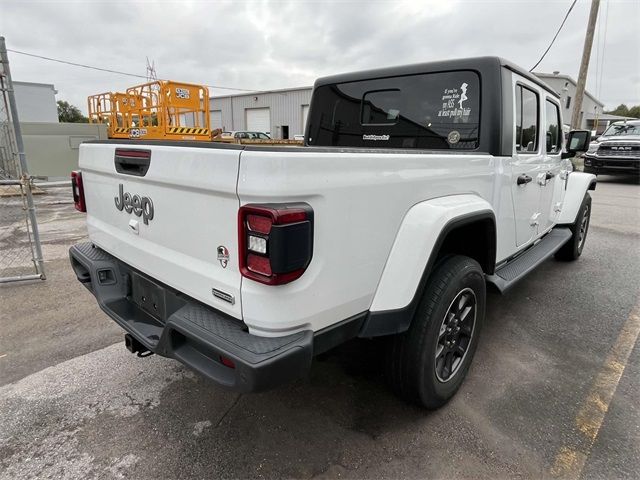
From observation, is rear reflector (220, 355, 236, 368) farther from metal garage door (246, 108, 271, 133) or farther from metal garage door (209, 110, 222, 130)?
metal garage door (209, 110, 222, 130)

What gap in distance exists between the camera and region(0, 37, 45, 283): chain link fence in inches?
165

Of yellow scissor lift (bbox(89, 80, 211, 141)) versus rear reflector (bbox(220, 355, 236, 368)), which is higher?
yellow scissor lift (bbox(89, 80, 211, 141))

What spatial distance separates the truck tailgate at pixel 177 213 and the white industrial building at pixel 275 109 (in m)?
32.8

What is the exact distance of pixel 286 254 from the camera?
1.50m

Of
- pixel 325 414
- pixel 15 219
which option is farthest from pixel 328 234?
pixel 15 219

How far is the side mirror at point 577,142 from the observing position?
437 cm

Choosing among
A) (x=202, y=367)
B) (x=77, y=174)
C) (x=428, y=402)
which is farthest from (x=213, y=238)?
(x=77, y=174)

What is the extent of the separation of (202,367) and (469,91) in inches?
98.6

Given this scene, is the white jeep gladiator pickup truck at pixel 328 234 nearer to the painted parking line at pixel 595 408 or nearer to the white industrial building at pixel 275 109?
the painted parking line at pixel 595 408

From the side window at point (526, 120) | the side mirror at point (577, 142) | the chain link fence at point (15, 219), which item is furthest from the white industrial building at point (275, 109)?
the side window at point (526, 120)

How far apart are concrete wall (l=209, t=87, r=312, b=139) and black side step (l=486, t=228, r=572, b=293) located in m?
32.4

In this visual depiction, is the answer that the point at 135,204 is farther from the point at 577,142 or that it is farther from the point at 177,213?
the point at 577,142

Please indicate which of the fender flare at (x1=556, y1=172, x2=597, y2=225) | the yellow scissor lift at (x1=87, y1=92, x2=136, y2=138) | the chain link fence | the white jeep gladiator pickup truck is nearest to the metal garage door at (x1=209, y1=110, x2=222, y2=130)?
the yellow scissor lift at (x1=87, y1=92, x2=136, y2=138)

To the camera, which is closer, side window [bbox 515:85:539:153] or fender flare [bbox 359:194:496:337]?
fender flare [bbox 359:194:496:337]
